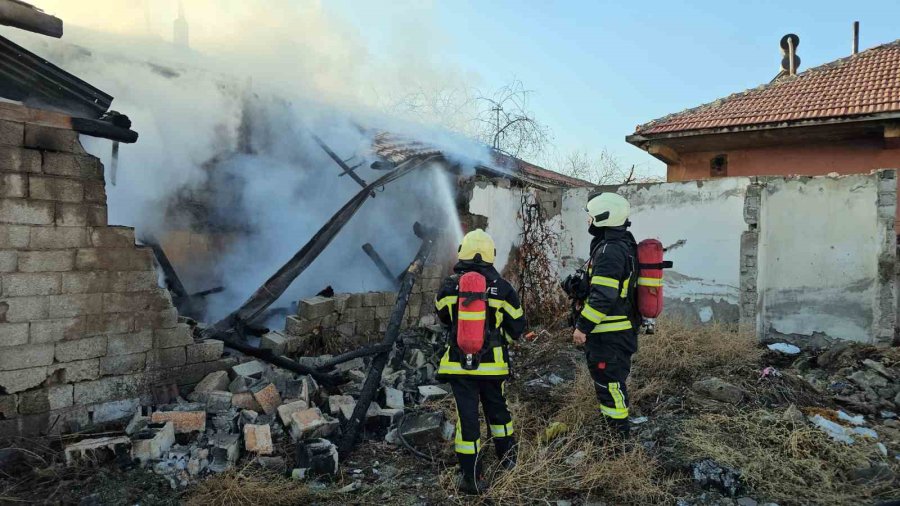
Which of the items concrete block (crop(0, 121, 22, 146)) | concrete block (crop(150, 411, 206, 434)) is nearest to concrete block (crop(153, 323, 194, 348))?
concrete block (crop(150, 411, 206, 434))

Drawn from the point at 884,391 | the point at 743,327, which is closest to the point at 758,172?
the point at 743,327

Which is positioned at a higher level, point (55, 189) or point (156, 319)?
point (55, 189)

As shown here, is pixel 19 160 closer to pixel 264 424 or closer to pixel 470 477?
pixel 264 424

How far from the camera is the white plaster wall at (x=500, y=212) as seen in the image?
8.79m

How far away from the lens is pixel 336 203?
834 cm

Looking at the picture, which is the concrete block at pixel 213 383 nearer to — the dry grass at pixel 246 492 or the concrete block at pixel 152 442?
the concrete block at pixel 152 442

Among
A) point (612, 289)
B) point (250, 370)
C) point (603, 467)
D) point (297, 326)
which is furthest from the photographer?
point (297, 326)

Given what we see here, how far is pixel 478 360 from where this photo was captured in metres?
3.68

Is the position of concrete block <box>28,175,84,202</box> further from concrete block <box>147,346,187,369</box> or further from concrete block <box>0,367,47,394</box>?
concrete block <box>147,346,187,369</box>

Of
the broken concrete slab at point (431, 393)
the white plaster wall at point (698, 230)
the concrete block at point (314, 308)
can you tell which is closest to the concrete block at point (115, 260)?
the concrete block at point (314, 308)

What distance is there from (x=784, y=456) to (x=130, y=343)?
5427 millimetres

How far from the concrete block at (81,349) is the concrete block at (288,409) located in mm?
1592

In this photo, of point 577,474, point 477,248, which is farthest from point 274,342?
point 577,474

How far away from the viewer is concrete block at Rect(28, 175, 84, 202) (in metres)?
4.32
